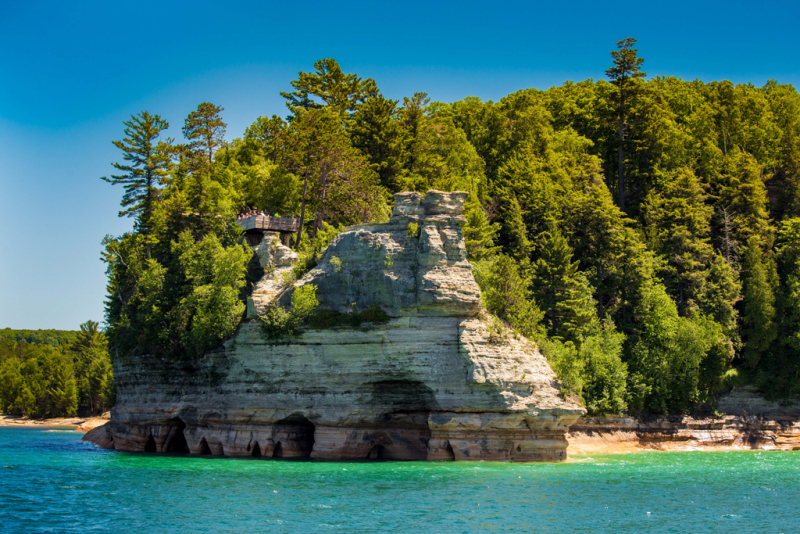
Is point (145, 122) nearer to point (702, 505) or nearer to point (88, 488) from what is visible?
point (88, 488)

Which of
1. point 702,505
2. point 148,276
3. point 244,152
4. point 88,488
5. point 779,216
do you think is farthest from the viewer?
point 244,152

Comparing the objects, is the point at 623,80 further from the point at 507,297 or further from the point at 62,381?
the point at 62,381

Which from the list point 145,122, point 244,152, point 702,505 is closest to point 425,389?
point 702,505

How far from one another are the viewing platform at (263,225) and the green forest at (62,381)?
4889cm

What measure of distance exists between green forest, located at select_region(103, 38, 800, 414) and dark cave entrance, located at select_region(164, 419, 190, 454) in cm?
505

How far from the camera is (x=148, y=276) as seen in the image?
161 feet

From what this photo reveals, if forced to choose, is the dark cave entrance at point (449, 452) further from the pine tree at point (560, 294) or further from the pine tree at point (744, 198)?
the pine tree at point (744, 198)

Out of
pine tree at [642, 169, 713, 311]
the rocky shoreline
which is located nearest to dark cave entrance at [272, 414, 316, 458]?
pine tree at [642, 169, 713, 311]

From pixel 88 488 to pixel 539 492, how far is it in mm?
20247

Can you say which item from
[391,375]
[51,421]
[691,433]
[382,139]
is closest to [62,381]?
[51,421]

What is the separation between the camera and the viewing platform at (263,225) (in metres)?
53.5

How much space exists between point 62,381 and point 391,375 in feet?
262

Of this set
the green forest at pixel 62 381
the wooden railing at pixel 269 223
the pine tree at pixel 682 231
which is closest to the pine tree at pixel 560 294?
the pine tree at pixel 682 231

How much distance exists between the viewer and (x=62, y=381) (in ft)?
333
